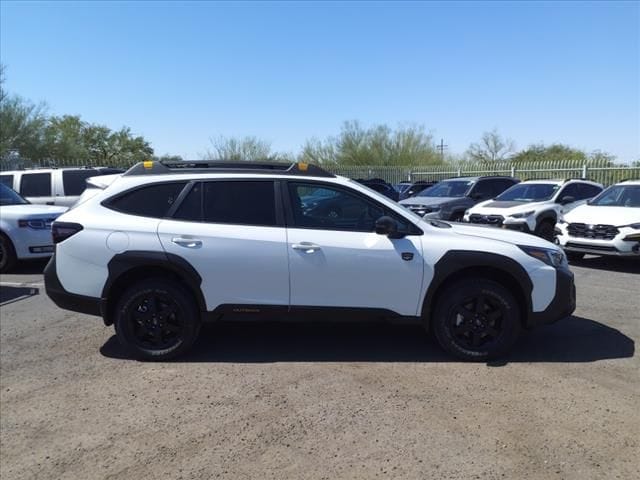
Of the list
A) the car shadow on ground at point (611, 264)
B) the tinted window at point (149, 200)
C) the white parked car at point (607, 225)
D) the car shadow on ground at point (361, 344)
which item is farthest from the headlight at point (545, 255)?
the car shadow on ground at point (611, 264)

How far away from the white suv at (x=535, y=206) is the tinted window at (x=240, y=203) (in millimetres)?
8001

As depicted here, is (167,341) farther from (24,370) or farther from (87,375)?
(24,370)

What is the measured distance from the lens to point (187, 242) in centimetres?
467

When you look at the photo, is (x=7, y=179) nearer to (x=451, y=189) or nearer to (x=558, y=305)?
(x=451, y=189)

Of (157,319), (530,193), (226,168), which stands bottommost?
(157,319)

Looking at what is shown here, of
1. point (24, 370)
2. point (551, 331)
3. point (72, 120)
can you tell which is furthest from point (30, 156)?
point (551, 331)

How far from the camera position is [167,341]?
479cm

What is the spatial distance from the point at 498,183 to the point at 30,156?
30.0 metres

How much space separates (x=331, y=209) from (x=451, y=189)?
34.5ft

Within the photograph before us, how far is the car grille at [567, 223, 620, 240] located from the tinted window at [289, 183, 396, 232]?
6288mm

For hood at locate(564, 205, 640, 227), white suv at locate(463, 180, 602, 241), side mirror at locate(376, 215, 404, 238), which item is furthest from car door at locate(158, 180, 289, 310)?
white suv at locate(463, 180, 602, 241)

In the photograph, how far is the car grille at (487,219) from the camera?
11.6 meters

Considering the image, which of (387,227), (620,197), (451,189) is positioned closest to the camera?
(387,227)

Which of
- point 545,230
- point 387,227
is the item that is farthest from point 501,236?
point 545,230
